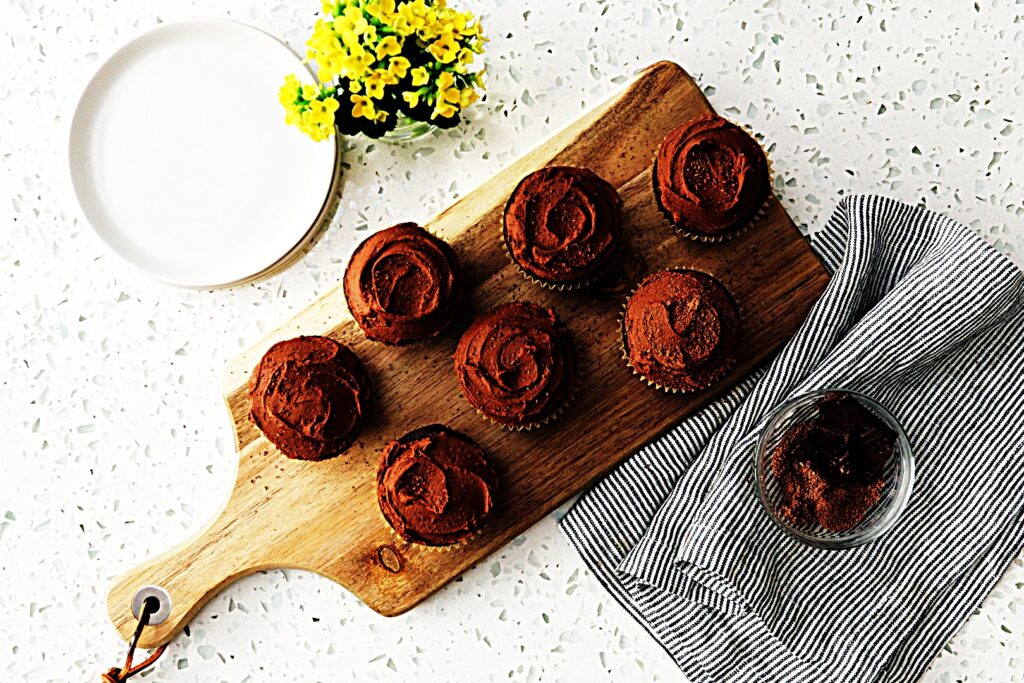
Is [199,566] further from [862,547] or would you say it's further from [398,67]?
[862,547]

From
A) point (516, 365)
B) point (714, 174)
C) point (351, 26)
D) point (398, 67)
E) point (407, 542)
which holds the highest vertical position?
point (351, 26)

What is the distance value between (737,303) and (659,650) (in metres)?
0.76

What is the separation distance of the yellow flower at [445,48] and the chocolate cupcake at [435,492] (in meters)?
0.72

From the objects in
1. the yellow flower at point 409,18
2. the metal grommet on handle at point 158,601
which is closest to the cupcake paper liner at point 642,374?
the yellow flower at point 409,18

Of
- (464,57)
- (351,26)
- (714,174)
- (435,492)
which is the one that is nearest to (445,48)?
(464,57)

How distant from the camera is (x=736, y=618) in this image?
1875 millimetres

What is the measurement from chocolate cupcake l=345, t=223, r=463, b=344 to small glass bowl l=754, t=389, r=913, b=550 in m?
0.68

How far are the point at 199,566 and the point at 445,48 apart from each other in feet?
3.78

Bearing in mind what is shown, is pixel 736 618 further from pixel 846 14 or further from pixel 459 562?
pixel 846 14

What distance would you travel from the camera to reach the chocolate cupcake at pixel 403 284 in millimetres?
1766

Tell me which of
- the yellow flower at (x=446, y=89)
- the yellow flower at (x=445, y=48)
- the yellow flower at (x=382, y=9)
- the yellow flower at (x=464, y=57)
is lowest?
the yellow flower at (x=446, y=89)

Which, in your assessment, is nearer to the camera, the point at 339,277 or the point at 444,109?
the point at 444,109

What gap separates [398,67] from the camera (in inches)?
67.0

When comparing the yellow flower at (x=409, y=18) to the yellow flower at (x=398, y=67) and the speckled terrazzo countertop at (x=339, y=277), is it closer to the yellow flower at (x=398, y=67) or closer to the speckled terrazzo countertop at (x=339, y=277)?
the yellow flower at (x=398, y=67)
